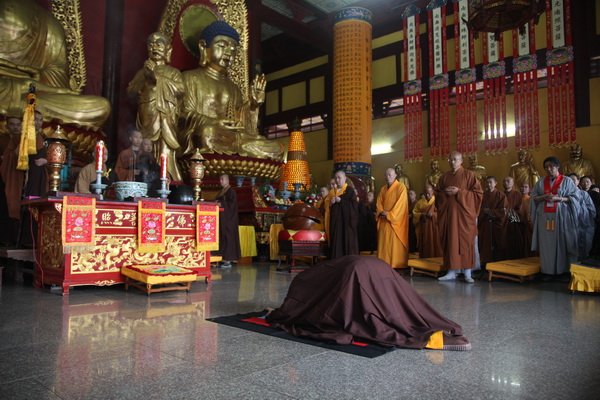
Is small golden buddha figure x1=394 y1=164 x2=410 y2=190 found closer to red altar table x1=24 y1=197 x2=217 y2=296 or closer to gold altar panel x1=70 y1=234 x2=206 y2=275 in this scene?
gold altar panel x1=70 y1=234 x2=206 y2=275

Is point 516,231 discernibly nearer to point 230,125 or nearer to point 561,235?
point 561,235

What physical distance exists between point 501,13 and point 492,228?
124 inches

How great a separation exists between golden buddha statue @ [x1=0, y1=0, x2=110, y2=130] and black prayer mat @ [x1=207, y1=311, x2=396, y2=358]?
15.2 feet

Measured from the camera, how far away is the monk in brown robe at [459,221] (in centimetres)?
493

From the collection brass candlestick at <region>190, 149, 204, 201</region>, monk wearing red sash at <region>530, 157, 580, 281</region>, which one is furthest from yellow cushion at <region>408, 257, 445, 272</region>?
brass candlestick at <region>190, 149, 204, 201</region>

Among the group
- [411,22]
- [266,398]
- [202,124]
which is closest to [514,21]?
[411,22]

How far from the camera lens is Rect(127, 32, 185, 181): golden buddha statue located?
704 cm

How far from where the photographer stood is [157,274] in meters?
3.45

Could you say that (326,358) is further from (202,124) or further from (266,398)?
(202,124)

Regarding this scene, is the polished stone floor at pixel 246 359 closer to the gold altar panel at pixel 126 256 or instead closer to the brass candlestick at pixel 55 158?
→ the gold altar panel at pixel 126 256

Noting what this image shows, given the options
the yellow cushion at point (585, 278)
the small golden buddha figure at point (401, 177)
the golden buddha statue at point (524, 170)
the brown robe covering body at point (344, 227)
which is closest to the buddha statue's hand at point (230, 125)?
the brown robe covering body at point (344, 227)

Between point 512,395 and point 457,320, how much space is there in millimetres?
1291

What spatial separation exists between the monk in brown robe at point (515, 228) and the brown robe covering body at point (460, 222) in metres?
1.67

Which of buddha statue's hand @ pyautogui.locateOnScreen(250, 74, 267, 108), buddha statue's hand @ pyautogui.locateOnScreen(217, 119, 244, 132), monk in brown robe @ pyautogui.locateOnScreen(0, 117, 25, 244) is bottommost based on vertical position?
monk in brown robe @ pyautogui.locateOnScreen(0, 117, 25, 244)
